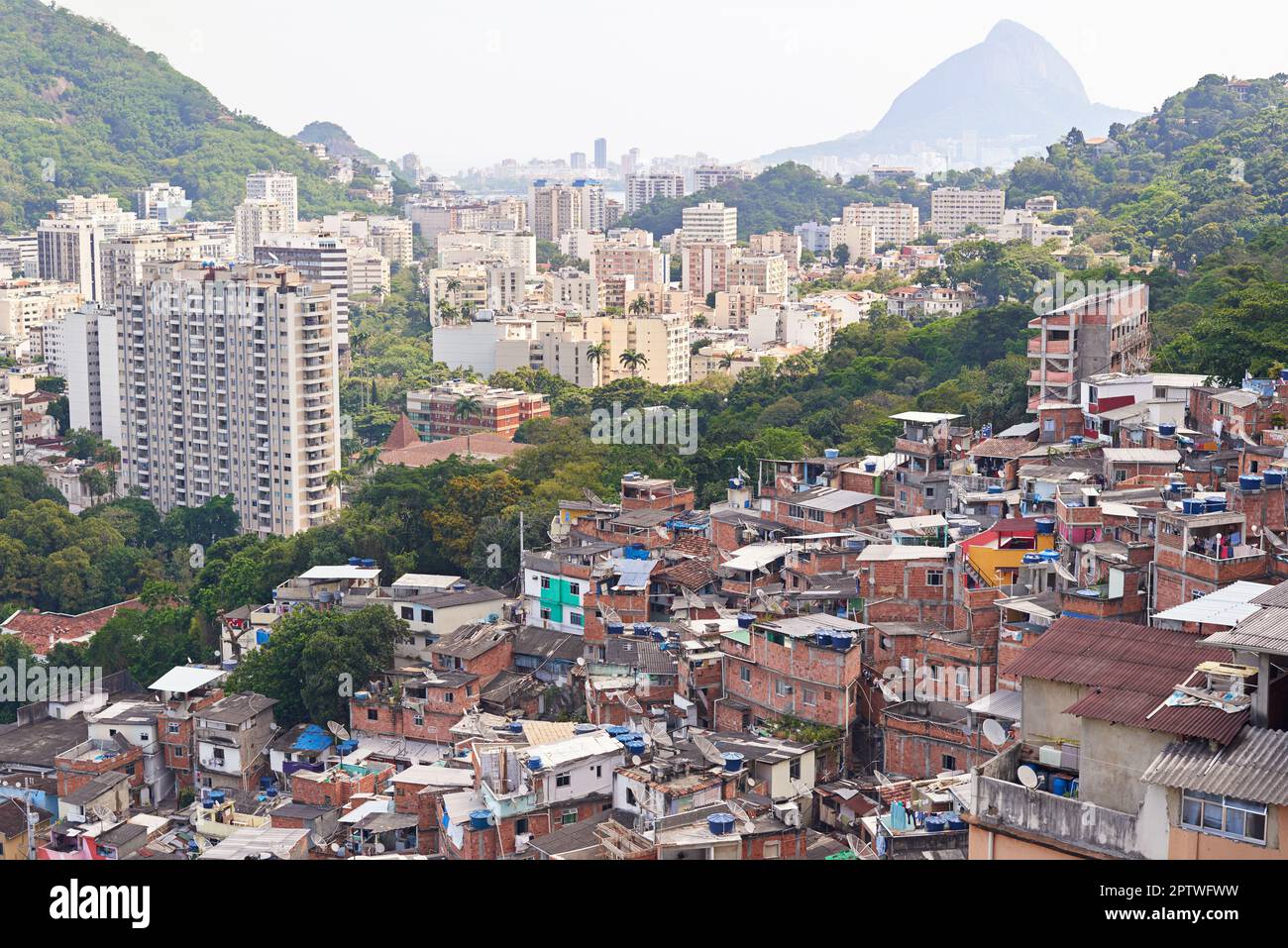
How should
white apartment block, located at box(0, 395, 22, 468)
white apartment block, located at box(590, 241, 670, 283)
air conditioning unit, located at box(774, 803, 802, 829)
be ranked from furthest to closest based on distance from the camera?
1. white apartment block, located at box(590, 241, 670, 283)
2. white apartment block, located at box(0, 395, 22, 468)
3. air conditioning unit, located at box(774, 803, 802, 829)

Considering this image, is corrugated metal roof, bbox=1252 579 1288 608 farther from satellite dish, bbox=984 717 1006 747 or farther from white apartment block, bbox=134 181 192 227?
white apartment block, bbox=134 181 192 227

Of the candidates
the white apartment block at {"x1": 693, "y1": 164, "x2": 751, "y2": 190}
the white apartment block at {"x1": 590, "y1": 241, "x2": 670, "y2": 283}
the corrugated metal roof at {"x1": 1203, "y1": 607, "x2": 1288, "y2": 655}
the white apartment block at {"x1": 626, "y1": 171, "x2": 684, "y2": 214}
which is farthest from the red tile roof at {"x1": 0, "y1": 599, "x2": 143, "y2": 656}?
the white apartment block at {"x1": 626, "y1": 171, "x2": 684, "y2": 214}

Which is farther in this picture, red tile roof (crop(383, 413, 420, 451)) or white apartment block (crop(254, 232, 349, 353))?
white apartment block (crop(254, 232, 349, 353))

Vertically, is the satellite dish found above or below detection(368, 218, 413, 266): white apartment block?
below

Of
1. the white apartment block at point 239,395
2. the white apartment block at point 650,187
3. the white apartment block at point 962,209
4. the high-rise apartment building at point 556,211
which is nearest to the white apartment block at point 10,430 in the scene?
the white apartment block at point 239,395

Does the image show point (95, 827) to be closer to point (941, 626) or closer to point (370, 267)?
point (941, 626)

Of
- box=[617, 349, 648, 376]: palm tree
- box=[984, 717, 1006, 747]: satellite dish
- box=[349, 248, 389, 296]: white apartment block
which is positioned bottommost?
box=[984, 717, 1006, 747]: satellite dish

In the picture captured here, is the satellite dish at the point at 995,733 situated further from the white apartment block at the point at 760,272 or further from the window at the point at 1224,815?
the white apartment block at the point at 760,272
